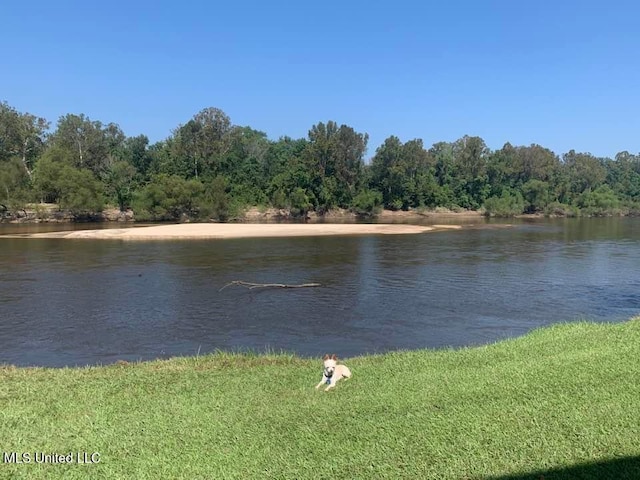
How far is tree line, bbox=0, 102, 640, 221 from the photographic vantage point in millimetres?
98688

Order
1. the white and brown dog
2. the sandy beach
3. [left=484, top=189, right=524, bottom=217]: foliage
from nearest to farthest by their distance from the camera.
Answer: the white and brown dog → the sandy beach → [left=484, top=189, right=524, bottom=217]: foliage

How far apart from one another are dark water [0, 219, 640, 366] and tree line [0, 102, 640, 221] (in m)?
52.5

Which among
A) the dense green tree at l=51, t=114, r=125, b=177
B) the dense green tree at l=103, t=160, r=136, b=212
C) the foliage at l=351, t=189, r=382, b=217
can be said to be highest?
the dense green tree at l=51, t=114, r=125, b=177

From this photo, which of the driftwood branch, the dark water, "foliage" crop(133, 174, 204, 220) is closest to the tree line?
"foliage" crop(133, 174, 204, 220)

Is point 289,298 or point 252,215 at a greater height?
point 252,215

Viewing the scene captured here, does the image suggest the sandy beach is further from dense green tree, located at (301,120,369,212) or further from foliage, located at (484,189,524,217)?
foliage, located at (484,189,524,217)

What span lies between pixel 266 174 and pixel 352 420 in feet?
415

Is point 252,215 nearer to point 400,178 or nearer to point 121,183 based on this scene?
point 121,183

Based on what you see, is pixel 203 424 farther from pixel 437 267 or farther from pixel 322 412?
pixel 437 267

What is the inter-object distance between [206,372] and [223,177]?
106 metres

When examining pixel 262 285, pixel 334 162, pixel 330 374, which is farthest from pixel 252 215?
pixel 330 374

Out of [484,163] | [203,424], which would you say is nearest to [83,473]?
[203,424]

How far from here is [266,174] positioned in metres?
131

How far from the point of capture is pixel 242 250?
48781mm
